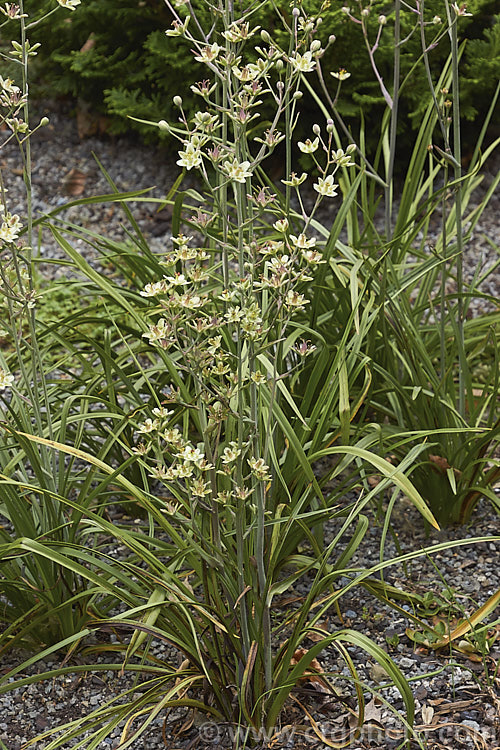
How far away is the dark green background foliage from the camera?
398 centimetres

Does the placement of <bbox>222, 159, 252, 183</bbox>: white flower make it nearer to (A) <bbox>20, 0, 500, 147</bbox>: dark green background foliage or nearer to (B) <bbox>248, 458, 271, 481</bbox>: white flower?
(B) <bbox>248, 458, 271, 481</bbox>: white flower

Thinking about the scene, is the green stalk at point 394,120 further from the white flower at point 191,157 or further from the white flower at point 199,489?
the white flower at point 199,489

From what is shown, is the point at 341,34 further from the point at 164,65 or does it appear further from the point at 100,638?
the point at 100,638

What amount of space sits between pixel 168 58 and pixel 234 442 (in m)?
3.09

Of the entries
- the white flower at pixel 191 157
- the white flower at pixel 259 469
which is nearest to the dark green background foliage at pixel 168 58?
the white flower at pixel 191 157

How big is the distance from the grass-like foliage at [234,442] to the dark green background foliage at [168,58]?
3.57 ft

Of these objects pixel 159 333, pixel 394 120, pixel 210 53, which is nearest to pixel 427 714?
pixel 159 333

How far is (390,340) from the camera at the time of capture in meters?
2.69

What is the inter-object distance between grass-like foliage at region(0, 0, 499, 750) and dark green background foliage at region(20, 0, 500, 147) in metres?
1.09

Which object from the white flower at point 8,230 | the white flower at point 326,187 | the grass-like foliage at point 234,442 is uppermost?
the white flower at point 8,230

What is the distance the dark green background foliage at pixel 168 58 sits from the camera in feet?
13.0

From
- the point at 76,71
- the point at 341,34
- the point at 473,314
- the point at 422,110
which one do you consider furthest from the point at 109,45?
the point at 473,314

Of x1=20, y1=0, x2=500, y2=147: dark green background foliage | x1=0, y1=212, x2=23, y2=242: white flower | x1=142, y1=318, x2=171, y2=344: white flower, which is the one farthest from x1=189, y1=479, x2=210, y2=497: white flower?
x1=20, y1=0, x2=500, y2=147: dark green background foliage

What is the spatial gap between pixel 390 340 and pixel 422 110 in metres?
1.69
